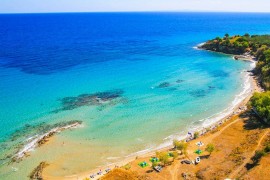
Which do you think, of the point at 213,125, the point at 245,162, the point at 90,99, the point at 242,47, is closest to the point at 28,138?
the point at 90,99

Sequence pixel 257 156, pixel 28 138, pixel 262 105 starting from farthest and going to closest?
pixel 262 105, pixel 28 138, pixel 257 156

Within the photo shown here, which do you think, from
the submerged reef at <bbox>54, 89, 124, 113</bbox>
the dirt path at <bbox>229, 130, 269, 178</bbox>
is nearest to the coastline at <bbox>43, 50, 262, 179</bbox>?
the dirt path at <bbox>229, 130, 269, 178</bbox>

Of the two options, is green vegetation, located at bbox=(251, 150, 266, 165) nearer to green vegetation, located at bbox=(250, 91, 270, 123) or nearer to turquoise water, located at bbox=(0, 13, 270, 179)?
green vegetation, located at bbox=(250, 91, 270, 123)

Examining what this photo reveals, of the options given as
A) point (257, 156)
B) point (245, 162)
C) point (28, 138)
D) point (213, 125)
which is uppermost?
point (257, 156)

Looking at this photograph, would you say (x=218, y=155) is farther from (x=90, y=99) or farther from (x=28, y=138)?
(x=90, y=99)

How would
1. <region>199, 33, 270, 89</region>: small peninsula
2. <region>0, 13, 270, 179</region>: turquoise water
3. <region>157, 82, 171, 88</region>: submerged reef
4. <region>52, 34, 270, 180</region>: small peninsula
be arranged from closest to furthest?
1. <region>52, 34, 270, 180</region>: small peninsula
2. <region>0, 13, 270, 179</region>: turquoise water
3. <region>157, 82, 171, 88</region>: submerged reef
4. <region>199, 33, 270, 89</region>: small peninsula

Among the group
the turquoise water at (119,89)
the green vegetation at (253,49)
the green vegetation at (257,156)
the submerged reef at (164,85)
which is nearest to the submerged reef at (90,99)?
the turquoise water at (119,89)

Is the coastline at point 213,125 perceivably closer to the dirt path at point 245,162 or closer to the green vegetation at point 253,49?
the green vegetation at point 253,49

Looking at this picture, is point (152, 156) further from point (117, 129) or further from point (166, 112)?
point (166, 112)
